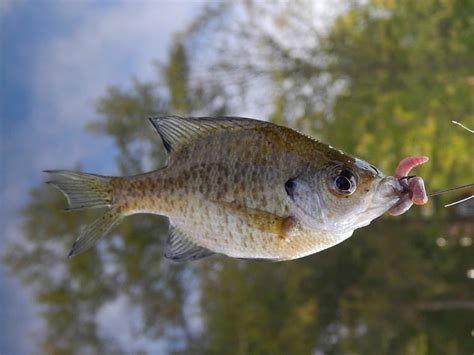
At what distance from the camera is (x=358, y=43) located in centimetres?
845

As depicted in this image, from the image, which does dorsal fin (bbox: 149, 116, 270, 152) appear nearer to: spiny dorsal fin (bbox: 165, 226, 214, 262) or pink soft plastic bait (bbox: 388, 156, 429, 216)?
spiny dorsal fin (bbox: 165, 226, 214, 262)

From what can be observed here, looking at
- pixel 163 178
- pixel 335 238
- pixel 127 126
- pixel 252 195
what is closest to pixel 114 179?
pixel 163 178

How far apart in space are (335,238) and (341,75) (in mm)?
7020

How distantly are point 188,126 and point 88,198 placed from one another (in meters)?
0.52

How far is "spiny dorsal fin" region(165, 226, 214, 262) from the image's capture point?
2.22 m

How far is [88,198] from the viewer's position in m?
2.35

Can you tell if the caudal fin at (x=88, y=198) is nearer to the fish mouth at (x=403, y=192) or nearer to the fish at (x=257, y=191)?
the fish at (x=257, y=191)

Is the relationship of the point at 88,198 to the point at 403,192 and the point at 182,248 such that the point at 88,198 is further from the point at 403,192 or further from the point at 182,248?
the point at 403,192

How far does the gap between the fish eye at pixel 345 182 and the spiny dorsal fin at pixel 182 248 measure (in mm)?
588

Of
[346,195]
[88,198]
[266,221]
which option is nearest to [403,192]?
[346,195]

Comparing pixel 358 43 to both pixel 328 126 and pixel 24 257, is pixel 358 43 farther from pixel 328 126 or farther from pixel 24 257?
pixel 24 257

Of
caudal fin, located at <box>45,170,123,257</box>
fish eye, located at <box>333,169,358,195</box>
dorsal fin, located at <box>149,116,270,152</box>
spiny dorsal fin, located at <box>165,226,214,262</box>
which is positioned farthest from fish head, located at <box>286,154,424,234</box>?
caudal fin, located at <box>45,170,123,257</box>

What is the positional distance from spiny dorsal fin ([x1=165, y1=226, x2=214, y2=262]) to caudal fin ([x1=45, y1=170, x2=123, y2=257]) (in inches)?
9.2

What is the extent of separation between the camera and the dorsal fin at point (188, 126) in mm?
2066
